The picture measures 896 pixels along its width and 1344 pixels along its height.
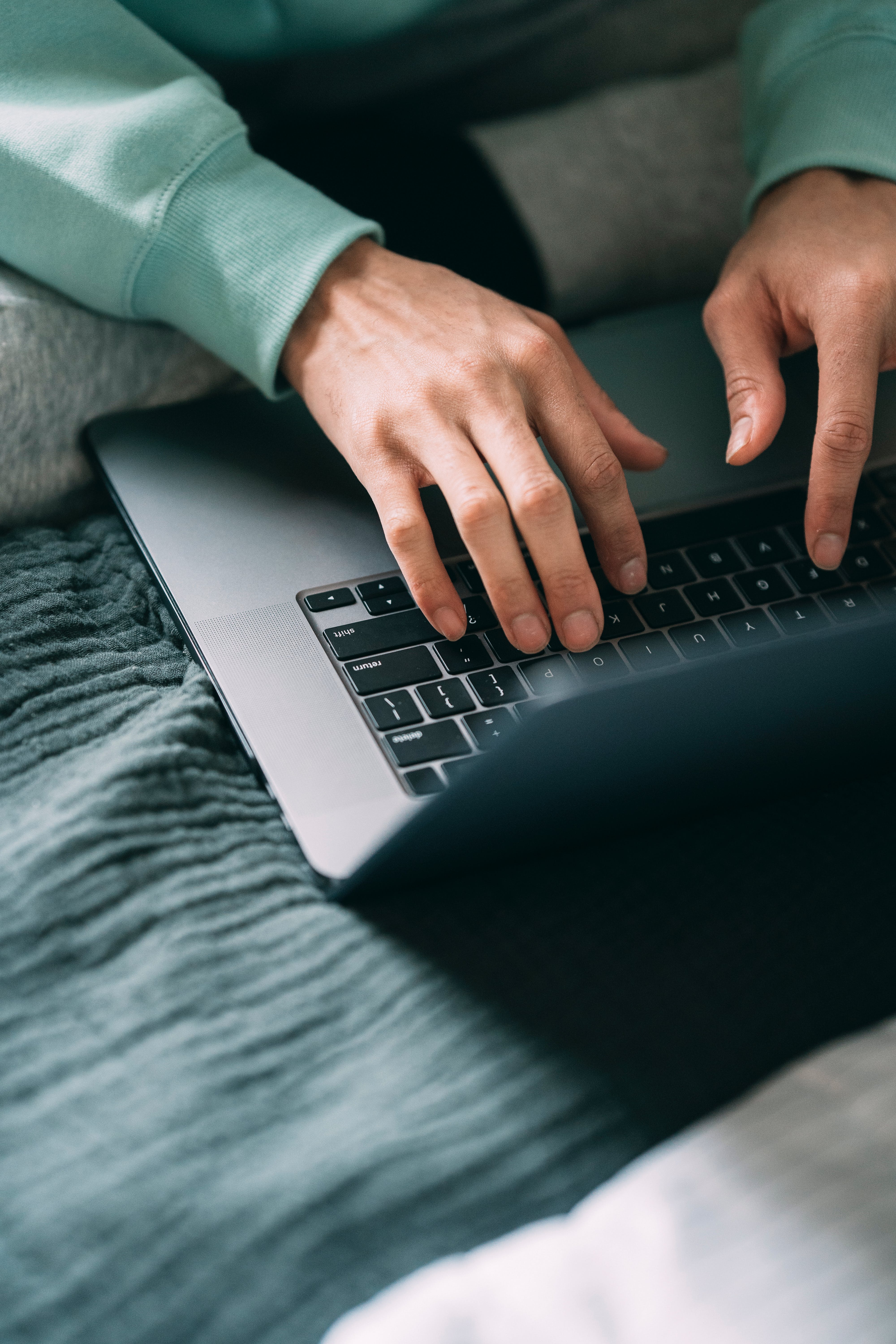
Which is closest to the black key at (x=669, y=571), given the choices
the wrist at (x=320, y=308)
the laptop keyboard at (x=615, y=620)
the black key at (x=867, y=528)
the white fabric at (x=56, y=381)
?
the laptop keyboard at (x=615, y=620)

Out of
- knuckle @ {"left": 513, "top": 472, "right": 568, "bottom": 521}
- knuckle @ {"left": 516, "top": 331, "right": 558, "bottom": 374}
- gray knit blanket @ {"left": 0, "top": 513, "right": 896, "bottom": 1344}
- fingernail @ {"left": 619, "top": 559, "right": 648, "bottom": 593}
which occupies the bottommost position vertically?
gray knit blanket @ {"left": 0, "top": 513, "right": 896, "bottom": 1344}

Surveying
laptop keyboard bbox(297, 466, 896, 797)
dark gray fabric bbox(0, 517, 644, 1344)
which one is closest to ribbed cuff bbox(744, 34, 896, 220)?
laptop keyboard bbox(297, 466, 896, 797)

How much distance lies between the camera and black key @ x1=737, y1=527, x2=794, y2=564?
56 cm

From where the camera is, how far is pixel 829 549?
1.76ft

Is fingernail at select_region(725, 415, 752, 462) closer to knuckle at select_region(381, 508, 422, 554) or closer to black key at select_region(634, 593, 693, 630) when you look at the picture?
black key at select_region(634, 593, 693, 630)

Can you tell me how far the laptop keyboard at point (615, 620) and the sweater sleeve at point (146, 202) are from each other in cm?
20

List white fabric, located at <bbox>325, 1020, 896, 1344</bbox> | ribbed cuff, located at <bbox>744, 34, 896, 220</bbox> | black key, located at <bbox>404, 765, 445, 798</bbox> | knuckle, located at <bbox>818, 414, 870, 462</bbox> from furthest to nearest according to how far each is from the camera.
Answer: ribbed cuff, located at <bbox>744, 34, 896, 220</bbox> → knuckle, located at <bbox>818, 414, 870, 462</bbox> → black key, located at <bbox>404, 765, 445, 798</bbox> → white fabric, located at <bbox>325, 1020, 896, 1344</bbox>

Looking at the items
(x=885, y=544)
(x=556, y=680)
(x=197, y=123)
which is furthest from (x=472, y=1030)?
(x=197, y=123)

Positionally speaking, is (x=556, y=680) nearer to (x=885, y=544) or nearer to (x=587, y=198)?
(x=885, y=544)

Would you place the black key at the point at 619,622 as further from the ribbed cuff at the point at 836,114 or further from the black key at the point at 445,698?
the ribbed cuff at the point at 836,114

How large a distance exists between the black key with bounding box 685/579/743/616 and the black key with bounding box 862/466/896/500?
0.47 feet

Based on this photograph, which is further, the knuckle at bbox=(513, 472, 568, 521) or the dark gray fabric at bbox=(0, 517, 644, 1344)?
the knuckle at bbox=(513, 472, 568, 521)

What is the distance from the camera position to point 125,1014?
1.16ft

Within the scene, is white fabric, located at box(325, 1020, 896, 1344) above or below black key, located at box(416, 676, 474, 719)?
below
